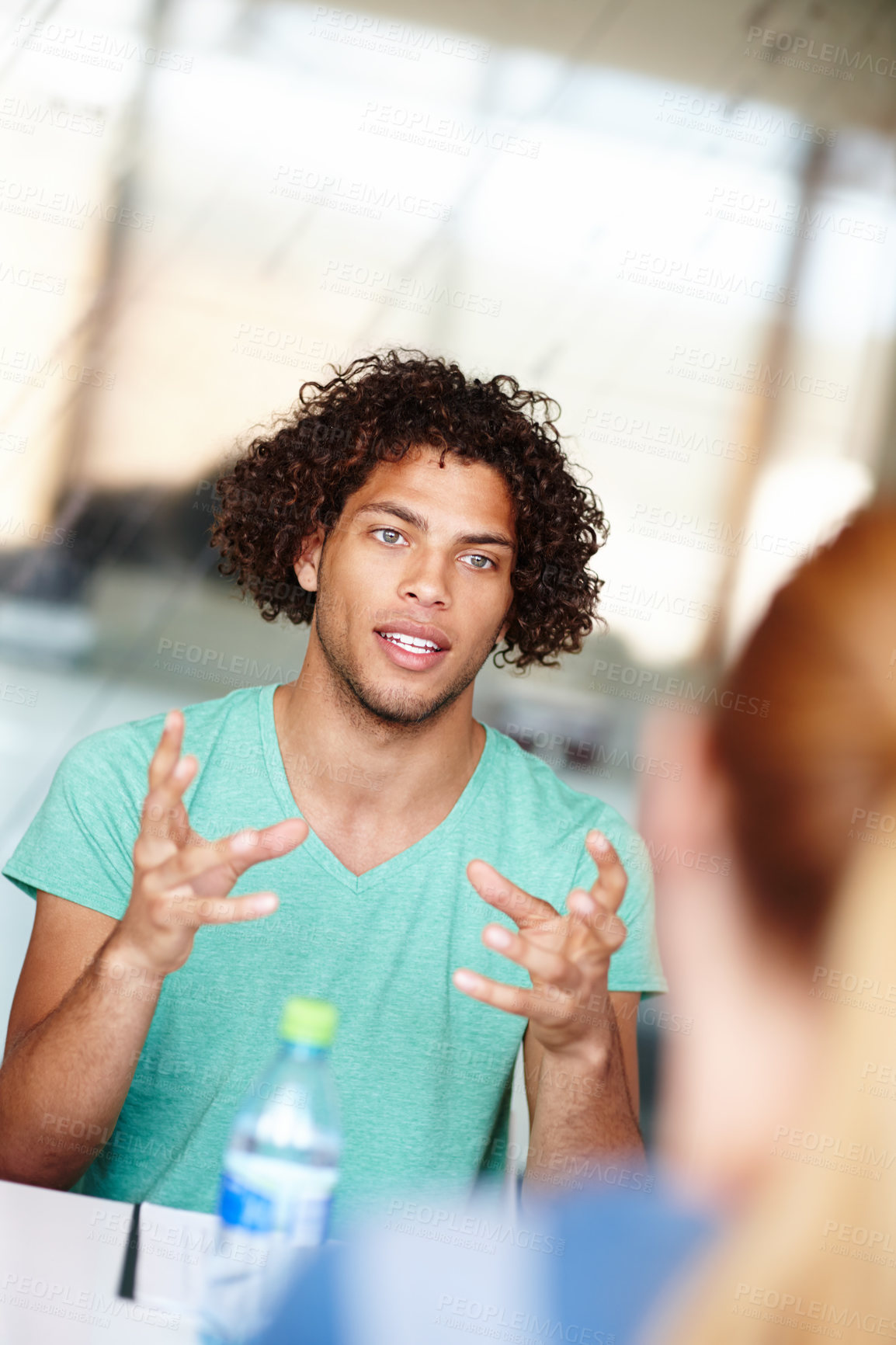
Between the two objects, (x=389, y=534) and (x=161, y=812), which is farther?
(x=389, y=534)

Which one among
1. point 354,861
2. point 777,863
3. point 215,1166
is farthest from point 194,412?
point 777,863

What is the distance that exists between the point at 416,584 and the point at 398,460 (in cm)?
18

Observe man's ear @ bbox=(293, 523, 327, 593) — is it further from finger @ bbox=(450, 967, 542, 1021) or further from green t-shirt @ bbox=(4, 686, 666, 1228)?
finger @ bbox=(450, 967, 542, 1021)

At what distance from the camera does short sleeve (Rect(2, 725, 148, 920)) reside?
110 centimetres

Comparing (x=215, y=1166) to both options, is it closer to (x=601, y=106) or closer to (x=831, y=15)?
(x=601, y=106)

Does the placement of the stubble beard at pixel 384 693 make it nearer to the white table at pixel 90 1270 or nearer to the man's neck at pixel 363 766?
the man's neck at pixel 363 766

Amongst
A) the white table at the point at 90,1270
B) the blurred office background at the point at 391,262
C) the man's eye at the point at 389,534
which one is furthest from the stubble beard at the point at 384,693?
the blurred office background at the point at 391,262

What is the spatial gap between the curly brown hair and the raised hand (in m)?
0.59

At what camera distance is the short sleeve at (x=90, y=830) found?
3.61 feet

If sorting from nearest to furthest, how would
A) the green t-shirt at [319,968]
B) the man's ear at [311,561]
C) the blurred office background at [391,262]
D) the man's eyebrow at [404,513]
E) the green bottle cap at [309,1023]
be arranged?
the green bottle cap at [309,1023]
the green t-shirt at [319,968]
the man's eyebrow at [404,513]
the man's ear at [311,561]
the blurred office background at [391,262]

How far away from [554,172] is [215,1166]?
191 centimetres

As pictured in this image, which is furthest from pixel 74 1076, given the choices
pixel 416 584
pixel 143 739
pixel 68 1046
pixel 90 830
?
pixel 416 584

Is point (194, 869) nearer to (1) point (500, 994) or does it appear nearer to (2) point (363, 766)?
(1) point (500, 994)

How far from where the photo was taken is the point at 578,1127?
1033mm
